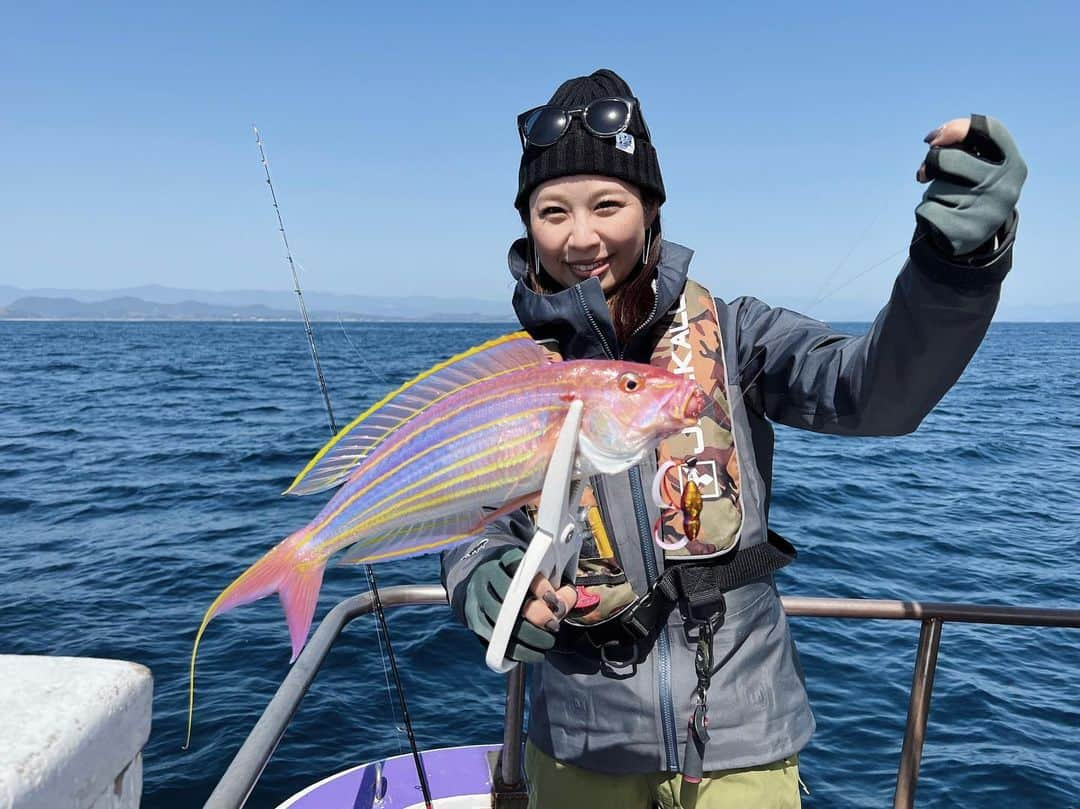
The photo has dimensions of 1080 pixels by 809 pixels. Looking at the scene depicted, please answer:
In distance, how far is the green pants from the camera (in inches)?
99.7

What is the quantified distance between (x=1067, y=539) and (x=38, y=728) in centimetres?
1615

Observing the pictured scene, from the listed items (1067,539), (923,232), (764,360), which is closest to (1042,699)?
(1067,539)

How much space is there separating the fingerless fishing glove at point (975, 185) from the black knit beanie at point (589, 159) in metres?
1.08

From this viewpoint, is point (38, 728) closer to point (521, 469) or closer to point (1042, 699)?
point (521, 469)

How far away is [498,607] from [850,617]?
1.93 metres

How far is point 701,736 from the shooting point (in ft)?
8.06

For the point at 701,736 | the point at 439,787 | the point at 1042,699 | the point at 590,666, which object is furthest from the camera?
the point at 1042,699

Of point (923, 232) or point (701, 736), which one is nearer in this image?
point (923, 232)

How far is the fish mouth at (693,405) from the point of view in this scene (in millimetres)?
2035

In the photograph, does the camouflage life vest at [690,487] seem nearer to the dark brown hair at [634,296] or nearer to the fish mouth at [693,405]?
the dark brown hair at [634,296]

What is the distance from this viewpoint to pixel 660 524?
2697 millimetres

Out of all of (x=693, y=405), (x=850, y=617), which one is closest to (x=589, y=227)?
(x=693, y=405)

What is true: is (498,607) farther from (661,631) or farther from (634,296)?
(634,296)

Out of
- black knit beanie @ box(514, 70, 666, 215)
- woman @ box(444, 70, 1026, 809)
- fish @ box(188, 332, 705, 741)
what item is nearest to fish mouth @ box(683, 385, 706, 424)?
fish @ box(188, 332, 705, 741)
